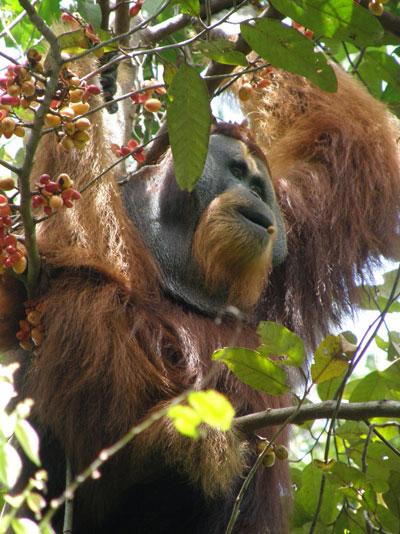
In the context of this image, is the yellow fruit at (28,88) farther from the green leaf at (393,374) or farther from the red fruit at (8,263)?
the green leaf at (393,374)

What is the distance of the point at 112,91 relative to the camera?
124 inches

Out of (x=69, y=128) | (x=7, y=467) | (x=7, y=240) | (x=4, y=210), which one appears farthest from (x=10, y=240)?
(x=7, y=467)

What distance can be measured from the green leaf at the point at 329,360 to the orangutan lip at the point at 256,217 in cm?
110

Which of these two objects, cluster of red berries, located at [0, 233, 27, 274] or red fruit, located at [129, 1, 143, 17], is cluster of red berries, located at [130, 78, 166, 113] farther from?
cluster of red berries, located at [0, 233, 27, 274]

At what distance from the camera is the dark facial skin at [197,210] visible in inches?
129

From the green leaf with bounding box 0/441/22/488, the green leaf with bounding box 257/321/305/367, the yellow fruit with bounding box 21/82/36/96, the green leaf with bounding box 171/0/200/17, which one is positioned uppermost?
the green leaf with bounding box 171/0/200/17

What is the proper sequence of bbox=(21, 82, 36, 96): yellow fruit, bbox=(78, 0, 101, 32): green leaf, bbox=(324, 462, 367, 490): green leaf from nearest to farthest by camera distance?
bbox=(21, 82, 36, 96): yellow fruit
bbox=(324, 462, 367, 490): green leaf
bbox=(78, 0, 101, 32): green leaf

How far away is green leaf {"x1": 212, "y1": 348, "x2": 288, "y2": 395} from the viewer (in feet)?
7.18

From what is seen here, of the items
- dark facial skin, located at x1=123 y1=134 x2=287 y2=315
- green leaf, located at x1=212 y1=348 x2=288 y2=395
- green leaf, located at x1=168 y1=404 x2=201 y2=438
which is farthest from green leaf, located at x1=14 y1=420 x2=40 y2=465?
dark facial skin, located at x1=123 y1=134 x2=287 y2=315

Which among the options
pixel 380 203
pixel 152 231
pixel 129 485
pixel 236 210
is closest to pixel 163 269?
pixel 152 231

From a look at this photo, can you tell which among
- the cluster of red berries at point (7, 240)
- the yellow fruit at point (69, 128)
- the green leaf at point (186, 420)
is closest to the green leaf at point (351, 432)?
the cluster of red berries at point (7, 240)

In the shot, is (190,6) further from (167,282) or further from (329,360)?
(167,282)

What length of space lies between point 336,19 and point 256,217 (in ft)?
4.22

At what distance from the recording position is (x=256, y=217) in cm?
328
